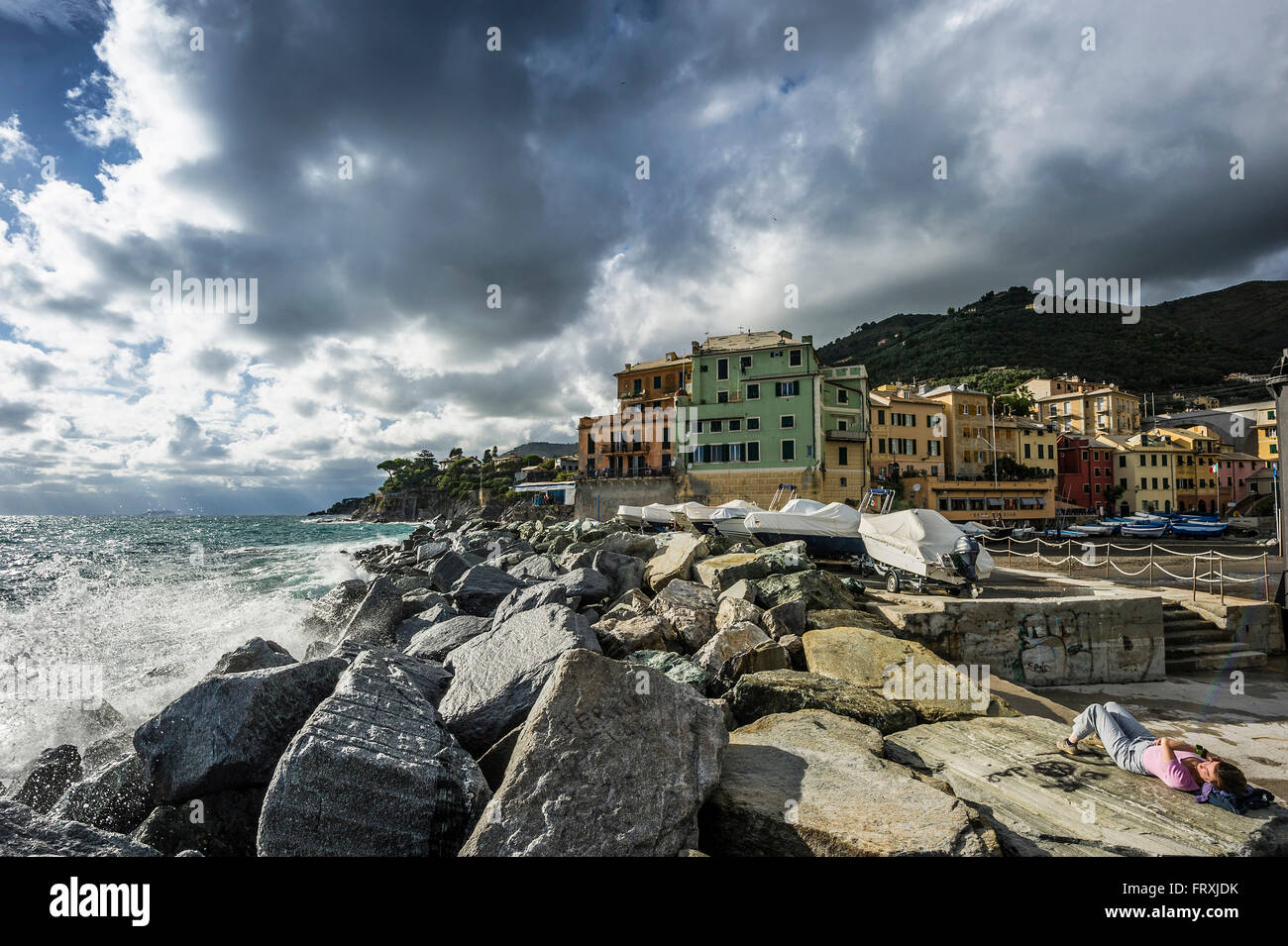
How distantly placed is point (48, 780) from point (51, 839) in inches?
125

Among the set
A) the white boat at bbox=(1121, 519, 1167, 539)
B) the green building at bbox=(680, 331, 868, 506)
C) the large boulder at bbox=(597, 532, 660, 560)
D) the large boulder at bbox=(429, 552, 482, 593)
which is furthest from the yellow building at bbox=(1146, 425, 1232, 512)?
the large boulder at bbox=(429, 552, 482, 593)

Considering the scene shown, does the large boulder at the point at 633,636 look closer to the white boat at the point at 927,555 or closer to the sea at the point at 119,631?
the sea at the point at 119,631

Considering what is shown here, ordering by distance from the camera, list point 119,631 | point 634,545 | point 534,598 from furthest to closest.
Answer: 1. point 634,545
2. point 119,631
3. point 534,598

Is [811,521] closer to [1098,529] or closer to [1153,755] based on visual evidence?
[1153,755]

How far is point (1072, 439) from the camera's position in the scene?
62500 millimetres

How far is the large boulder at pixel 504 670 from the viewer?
15.1ft

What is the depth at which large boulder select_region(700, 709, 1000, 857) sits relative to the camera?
10.1 ft

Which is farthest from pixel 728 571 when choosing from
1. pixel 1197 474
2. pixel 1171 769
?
pixel 1197 474

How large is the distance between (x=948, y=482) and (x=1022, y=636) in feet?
132

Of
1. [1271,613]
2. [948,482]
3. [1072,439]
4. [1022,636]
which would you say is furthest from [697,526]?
[1072,439]

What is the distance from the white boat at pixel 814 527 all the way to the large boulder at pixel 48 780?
16.8 metres

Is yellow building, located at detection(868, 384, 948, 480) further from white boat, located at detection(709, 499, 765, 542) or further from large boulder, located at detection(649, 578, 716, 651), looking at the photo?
large boulder, located at detection(649, 578, 716, 651)

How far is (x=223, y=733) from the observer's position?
13.4 ft
